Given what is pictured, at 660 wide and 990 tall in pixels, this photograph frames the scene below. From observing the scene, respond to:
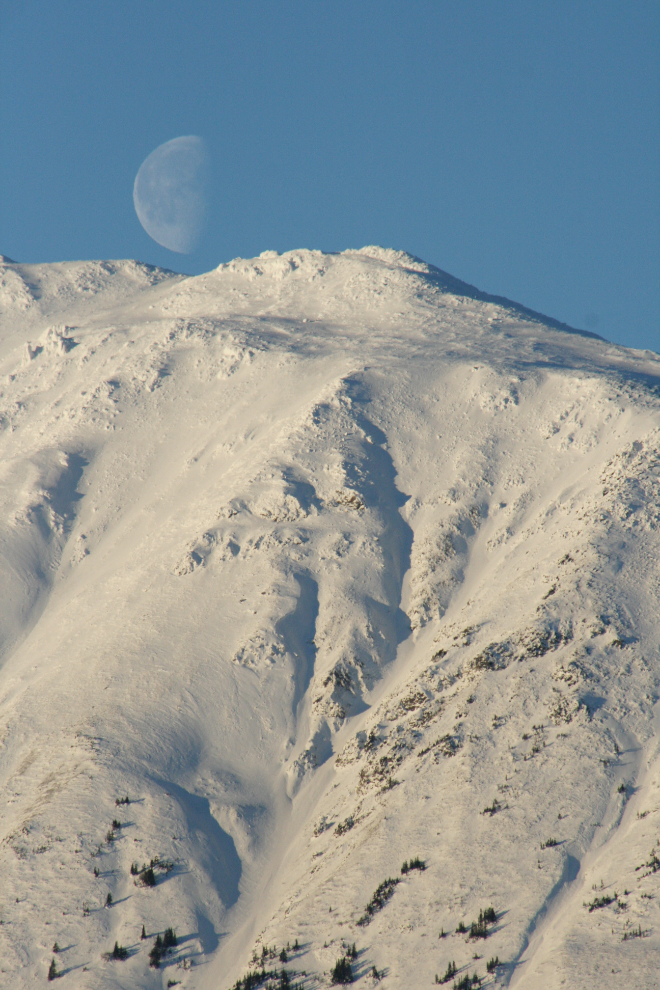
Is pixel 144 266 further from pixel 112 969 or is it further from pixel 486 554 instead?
pixel 112 969

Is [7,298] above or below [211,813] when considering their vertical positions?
above

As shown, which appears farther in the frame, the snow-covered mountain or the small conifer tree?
the snow-covered mountain

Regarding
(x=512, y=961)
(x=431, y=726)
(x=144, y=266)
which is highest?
(x=144, y=266)

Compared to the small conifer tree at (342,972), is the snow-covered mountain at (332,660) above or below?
above

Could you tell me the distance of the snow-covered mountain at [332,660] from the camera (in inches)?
1465

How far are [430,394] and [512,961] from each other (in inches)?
2185

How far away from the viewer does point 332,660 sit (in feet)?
183

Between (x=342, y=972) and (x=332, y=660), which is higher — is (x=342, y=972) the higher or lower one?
the lower one

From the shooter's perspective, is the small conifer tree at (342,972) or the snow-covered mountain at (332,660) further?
the snow-covered mountain at (332,660)

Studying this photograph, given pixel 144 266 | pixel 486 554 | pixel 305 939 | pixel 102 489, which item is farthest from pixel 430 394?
pixel 144 266

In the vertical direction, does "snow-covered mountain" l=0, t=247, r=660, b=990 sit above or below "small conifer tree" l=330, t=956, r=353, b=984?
above

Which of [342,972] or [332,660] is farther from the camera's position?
[332,660]

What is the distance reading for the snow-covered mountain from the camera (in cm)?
3722

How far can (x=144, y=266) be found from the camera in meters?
142
